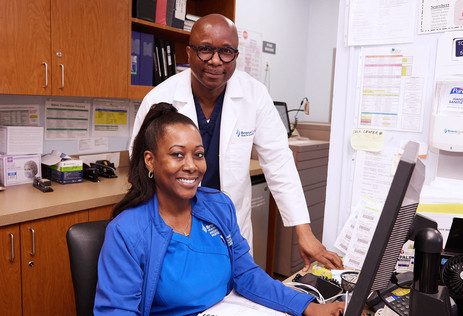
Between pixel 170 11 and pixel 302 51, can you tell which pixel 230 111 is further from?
pixel 302 51

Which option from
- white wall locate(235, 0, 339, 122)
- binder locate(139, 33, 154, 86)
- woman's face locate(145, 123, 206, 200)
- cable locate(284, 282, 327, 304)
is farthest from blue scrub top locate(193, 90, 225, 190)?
white wall locate(235, 0, 339, 122)

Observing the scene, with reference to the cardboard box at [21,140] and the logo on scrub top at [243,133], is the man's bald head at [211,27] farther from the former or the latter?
the cardboard box at [21,140]

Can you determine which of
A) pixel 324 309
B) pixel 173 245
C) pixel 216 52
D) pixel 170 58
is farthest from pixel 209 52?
pixel 170 58

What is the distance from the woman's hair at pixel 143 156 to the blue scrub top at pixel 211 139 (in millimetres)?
474

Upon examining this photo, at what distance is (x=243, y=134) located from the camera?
1.69 meters

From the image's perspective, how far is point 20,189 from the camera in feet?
6.18

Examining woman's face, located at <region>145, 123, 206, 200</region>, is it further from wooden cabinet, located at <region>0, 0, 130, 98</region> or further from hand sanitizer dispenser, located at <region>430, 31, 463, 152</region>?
wooden cabinet, located at <region>0, 0, 130, 98</region>

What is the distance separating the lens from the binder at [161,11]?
90.1 inches

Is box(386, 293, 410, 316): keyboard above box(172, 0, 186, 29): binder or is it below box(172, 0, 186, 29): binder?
below

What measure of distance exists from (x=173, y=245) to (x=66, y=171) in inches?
46.5

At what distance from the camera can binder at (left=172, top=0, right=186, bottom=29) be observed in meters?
2.39

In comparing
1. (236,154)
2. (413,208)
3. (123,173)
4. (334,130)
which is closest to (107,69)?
(123,173)

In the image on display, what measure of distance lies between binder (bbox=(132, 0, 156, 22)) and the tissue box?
0.85m

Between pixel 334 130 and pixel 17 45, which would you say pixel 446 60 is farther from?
pixel 17 45
